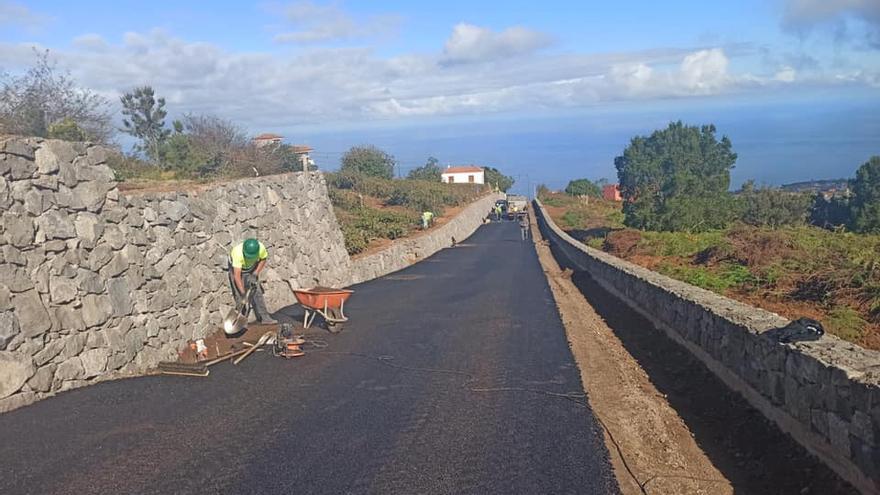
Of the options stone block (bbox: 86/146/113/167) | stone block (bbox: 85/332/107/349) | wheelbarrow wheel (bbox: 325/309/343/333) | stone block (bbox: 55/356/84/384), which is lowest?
wheelbarrow wheel (bbox: 325/309/343/333)

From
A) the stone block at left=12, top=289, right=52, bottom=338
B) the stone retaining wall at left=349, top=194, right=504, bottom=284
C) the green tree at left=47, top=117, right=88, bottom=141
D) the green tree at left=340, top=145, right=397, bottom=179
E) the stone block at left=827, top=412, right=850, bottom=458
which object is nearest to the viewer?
the stone block at left=827, top=412, right=850, bottom=458

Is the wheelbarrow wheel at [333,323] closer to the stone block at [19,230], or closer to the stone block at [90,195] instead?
the stone block at [90,195]

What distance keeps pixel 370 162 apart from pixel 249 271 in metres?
61.0

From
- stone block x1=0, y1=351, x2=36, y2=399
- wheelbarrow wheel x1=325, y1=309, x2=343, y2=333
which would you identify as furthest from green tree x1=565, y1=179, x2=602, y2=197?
stone block x1=0, y1=351, x2=36, y2=399

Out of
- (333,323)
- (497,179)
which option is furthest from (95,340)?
(497,179)

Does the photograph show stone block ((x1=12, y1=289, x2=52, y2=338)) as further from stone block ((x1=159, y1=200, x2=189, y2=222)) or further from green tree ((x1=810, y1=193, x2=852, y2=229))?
green tree ((x1=810, y1=193, x2=852, y2=229))

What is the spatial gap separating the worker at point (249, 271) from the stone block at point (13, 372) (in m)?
4.19

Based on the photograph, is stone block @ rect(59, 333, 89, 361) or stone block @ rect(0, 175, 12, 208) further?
stone block @ rect(59, 333, 89, 361)

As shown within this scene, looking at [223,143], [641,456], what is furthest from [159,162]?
[641,456]

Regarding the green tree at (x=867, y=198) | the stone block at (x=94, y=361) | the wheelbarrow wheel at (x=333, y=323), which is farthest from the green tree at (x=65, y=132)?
the green tree at (x=867, y=198)

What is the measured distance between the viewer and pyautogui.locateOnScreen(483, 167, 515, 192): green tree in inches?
5153

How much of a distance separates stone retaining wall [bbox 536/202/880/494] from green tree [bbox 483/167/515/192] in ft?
385

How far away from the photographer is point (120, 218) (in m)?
10.9

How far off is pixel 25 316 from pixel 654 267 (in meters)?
14.3
